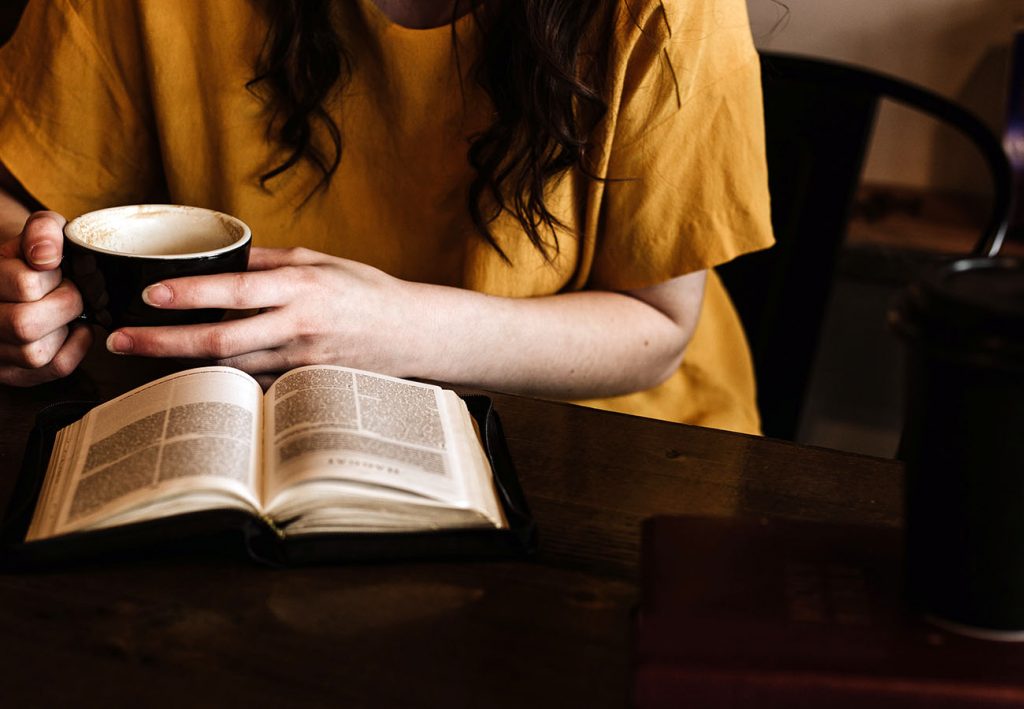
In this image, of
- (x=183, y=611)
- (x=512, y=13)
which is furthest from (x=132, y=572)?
(x=512, y=13)

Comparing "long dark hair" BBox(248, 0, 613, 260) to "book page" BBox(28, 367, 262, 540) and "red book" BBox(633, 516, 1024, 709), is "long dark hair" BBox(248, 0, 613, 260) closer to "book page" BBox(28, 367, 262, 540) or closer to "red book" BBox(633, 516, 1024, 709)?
"book page" BBox(28, 367, 262, 540)

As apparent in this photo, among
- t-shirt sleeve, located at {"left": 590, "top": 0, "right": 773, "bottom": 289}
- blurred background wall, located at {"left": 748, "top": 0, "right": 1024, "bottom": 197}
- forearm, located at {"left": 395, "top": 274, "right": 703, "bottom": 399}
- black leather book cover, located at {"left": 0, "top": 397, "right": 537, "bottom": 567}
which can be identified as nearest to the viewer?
black leather book cover, located at {"left": 0, "top": 397, "right": 537, "bottom": 567}

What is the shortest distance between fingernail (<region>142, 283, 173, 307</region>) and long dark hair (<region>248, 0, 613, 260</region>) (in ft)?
1.13

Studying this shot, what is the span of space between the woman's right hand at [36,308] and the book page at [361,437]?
0.57 feet

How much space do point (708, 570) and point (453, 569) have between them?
156 millimetres

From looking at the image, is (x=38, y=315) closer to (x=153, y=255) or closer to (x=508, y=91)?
(x=153, y=255)

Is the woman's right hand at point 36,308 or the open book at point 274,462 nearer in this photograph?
the open book at point 274,462

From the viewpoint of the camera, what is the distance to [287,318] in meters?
0.78

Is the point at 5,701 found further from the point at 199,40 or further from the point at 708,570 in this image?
the point at 199,40

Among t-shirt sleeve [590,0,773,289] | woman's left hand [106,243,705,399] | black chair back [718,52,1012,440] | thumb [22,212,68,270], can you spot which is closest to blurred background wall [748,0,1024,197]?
black chair back [718,52,1012,440]

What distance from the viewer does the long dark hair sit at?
947mm

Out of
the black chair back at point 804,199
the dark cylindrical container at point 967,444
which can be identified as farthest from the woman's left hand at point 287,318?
the black chair back at point 804,199

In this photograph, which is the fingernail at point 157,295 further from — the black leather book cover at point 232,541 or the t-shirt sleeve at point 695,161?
the t-shirt sleeve at point 695,161

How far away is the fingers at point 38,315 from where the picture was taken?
75 centimetres
